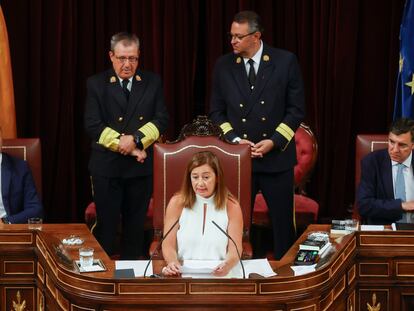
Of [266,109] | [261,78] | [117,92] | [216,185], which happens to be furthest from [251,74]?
[216,185]

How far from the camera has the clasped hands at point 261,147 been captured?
5906 mm

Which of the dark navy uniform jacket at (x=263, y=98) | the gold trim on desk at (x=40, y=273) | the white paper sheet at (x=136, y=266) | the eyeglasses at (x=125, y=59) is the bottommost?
the gold trim on desk at (x=40, y=273)

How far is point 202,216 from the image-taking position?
5160mm

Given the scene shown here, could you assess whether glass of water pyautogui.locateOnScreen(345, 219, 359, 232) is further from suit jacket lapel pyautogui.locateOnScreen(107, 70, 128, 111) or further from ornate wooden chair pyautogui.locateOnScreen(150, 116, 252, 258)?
suit jacket lapel pyautogui.locateOnScreen(107, 70, 128, 111)

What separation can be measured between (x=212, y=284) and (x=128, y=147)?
1680mm

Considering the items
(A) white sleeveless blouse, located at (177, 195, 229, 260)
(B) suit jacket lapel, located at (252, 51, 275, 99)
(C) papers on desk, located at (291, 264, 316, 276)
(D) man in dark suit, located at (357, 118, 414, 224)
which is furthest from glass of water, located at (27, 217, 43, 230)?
(D) man in dark suit, located at (357, 118, 414, 224)

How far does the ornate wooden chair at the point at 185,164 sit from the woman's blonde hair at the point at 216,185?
0.49 meters

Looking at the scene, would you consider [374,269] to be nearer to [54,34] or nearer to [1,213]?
[1,213]

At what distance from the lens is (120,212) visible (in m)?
6.22

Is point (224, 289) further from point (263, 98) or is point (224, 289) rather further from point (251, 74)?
point (251, 74)

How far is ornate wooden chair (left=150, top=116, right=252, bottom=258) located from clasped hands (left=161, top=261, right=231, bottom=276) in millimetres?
955

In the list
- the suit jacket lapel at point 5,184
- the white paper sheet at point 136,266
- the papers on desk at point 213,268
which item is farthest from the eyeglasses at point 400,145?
the suit jacket lapel at point 5,184

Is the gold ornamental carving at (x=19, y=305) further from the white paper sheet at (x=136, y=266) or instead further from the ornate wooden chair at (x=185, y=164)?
the ornate wooden chair at (x=185, y=164)

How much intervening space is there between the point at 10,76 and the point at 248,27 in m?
1.89
